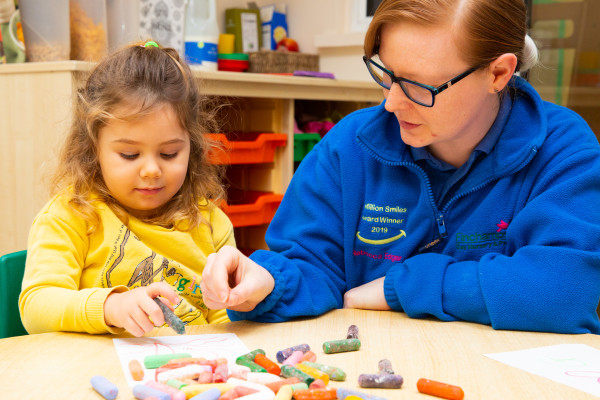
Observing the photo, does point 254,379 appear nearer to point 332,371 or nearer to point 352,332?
point 332,371

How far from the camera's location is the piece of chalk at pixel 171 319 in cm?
79

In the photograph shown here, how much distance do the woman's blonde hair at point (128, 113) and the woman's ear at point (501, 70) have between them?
541 millimetres

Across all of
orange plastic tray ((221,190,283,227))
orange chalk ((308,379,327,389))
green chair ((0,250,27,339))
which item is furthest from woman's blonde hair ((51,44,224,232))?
orange plastic tray ((221,190,283,227))

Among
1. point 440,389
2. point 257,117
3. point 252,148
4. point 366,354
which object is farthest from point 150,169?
point 257,117

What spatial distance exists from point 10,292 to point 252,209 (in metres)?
1.06

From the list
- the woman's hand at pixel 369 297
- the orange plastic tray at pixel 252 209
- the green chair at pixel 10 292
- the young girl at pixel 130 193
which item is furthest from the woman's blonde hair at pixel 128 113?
the orange plastic tray at pixel 252 209

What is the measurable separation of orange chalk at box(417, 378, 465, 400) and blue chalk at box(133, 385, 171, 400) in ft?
0.85

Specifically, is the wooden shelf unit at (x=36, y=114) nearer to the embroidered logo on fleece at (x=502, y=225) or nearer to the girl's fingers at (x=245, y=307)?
the girl's fingers at (x=245, y=307)

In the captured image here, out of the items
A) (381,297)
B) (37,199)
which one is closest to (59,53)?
(37,199)

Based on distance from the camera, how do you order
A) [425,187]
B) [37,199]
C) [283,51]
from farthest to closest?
[283,51]
[37,199]
[425,187]

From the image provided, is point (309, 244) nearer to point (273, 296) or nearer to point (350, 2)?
point (273, 296)

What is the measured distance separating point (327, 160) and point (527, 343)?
46cm

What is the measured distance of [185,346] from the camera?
0.79 m

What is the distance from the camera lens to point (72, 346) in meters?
0.77
